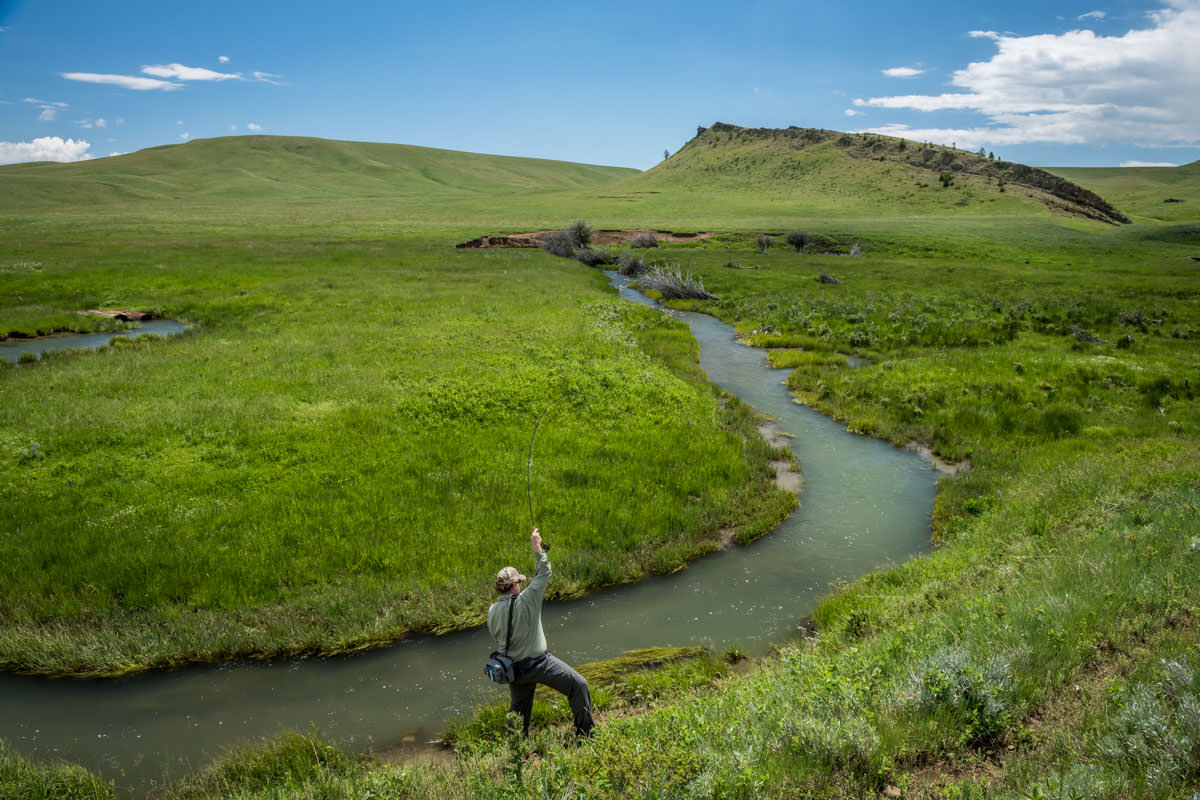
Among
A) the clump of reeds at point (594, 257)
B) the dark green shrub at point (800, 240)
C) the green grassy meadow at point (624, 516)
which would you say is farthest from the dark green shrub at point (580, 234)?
the green grassy meadow at point (624, 516)

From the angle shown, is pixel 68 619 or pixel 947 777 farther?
pixel 68 619

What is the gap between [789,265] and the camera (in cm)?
5822

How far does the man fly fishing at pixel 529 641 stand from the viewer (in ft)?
22.8

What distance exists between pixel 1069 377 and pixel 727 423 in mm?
13869

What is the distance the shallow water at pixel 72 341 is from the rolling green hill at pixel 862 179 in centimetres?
10047

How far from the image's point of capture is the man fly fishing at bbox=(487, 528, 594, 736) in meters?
6.96

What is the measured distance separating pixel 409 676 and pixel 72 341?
31.1 m

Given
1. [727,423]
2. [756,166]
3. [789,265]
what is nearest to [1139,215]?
[756,166]

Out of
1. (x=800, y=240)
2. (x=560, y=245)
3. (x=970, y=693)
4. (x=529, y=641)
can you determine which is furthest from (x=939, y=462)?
(x=800, y=240)

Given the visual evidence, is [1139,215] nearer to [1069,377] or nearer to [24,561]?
[1069,377]

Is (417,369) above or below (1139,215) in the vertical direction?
below

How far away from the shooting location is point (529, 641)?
7090 millimetres

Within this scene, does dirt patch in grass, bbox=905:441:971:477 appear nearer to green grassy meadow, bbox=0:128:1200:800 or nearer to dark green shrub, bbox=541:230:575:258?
green grassy meadow, bbox=0:128:1200:800

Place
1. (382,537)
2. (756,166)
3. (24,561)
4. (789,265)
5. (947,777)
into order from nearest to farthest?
(947,777)
(24,561)
(382,537)
(789,265)
(756,166)
